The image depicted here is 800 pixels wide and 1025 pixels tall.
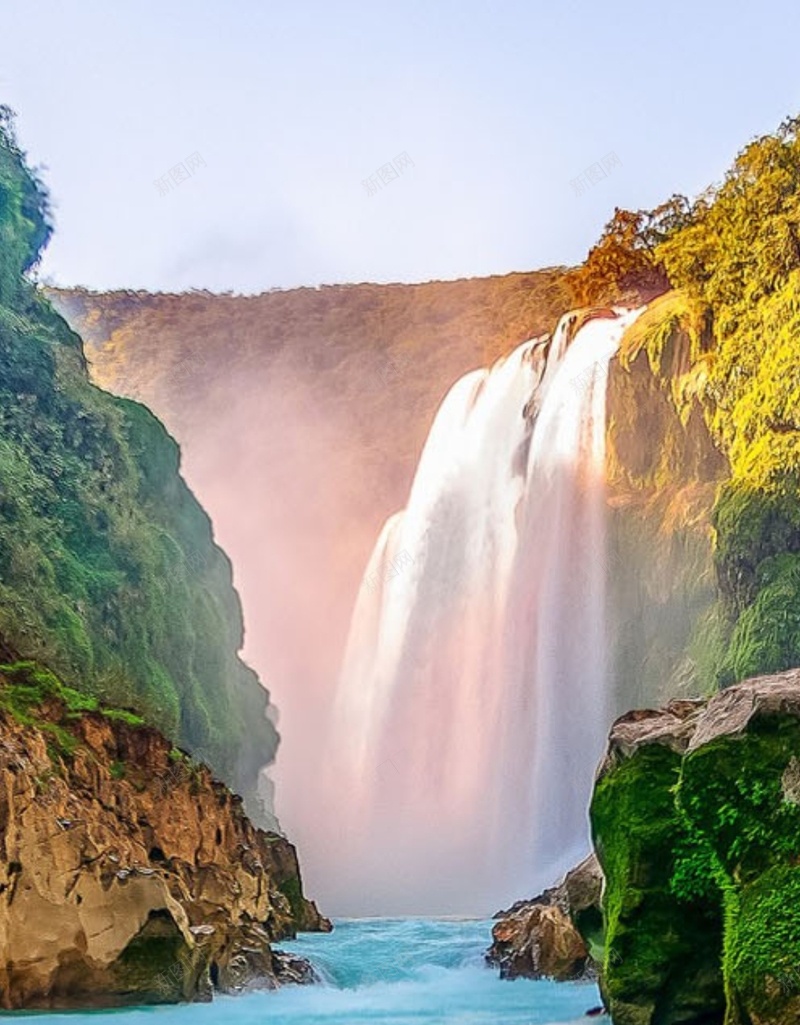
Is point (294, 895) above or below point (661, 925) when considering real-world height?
above

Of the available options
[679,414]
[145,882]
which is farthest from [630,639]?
[145,882]

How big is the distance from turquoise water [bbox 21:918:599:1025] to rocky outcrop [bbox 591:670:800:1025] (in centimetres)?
192

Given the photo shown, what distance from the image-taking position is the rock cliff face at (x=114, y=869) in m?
11.6

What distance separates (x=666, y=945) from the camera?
9.55 m

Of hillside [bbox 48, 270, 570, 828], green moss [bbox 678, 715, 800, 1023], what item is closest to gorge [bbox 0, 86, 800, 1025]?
green moss [bbox 678, 715, 800, 1023]

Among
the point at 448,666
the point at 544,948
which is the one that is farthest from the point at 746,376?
the point at 544,948

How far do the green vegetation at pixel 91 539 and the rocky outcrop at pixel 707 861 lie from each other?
38.0 feet

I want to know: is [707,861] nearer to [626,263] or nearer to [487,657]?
[487,657]

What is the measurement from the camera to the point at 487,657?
34844 millimetres

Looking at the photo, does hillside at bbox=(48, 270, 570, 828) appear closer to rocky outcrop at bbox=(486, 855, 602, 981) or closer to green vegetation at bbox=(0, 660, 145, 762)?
rocky outcrop at bbox=(486, 855, 602, 981)

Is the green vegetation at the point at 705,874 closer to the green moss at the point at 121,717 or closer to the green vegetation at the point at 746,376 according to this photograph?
the green moss at the point at 121,717

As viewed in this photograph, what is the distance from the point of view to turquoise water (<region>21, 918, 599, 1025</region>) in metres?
11.9

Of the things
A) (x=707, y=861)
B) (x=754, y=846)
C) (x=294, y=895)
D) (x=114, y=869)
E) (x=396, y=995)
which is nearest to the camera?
(x=754, y=846)

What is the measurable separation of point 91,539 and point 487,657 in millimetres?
14779
